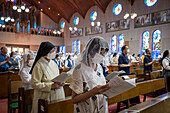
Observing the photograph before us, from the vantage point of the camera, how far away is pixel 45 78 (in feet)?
7.84

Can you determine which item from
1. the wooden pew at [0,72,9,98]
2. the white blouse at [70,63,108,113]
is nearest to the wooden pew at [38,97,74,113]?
the white blouse at [70,63,108,113]

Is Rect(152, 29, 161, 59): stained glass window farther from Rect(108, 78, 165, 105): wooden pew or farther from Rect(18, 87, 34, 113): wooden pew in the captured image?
Rect(18, 87, 34, 113): wooden pew

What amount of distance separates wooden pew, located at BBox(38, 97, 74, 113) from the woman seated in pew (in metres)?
0.38

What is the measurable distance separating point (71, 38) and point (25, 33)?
633cm

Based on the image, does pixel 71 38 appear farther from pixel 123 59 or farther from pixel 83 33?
pixel 123 59

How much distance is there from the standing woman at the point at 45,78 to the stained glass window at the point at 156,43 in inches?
541

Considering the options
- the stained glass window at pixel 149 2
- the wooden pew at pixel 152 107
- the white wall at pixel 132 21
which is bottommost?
the wooden pew at pixel 152 107

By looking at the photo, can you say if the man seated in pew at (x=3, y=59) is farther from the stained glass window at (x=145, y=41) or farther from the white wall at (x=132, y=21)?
the stained glass window at (x=145, y=41)

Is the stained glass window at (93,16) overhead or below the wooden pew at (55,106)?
overhead

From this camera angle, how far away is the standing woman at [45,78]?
2.29 m

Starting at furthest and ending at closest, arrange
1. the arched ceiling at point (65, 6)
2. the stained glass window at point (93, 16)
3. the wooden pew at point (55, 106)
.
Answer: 1. the stained glass window at point (93, 16)
2. the arched ceiling at point (65, 6)
3. the wooden pew at point (55, 106)

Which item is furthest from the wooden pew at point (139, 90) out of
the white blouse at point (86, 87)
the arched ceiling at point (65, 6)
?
the arched ceiling at point (65, 6)

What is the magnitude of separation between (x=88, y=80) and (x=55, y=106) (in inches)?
24.9

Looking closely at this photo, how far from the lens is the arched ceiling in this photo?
60.9 ft
